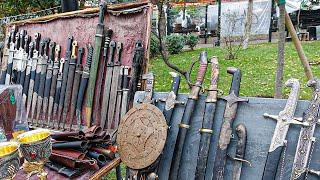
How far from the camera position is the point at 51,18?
11.9ft

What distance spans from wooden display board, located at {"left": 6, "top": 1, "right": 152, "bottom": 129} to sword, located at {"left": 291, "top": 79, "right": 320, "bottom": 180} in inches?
55.9

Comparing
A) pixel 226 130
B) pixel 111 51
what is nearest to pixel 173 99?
pixel 226 130

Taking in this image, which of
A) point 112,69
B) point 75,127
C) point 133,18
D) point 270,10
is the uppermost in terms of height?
Result: point 270,10

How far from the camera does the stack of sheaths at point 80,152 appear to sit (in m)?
2.00

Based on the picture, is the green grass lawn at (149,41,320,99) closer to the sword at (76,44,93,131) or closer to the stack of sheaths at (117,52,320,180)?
the sword at (76,44,93,131)

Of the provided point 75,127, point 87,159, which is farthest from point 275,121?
point 75,127

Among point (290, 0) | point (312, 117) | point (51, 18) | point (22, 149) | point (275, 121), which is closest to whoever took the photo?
point (22, 149)

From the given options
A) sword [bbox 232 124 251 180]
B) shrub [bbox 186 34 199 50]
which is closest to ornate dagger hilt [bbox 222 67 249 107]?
sword [bbox 232 124 251 180]

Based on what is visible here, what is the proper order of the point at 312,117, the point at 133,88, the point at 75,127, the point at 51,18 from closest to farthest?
the point at 312,117 → the point at 133,88 → the point at 75,127 → the point at 51,18

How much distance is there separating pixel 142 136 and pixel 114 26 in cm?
129

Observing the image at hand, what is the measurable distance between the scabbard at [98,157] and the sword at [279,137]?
88 cm

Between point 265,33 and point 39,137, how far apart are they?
489 inches

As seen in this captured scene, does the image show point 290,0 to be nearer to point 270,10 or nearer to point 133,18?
point 270,10

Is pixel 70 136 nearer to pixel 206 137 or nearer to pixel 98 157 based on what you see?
pixel 98 157
